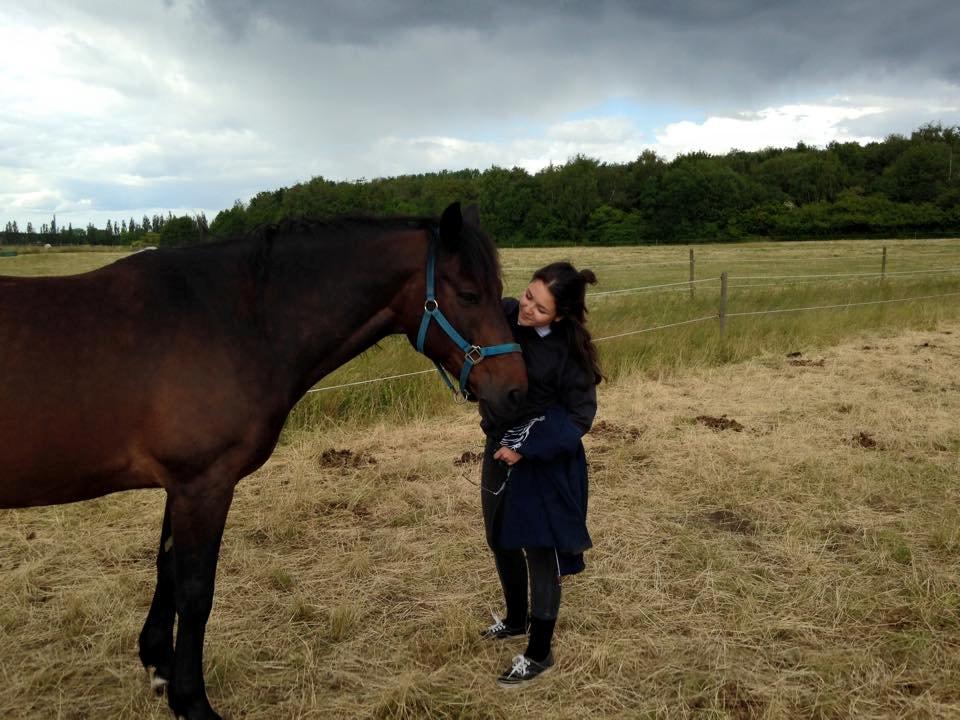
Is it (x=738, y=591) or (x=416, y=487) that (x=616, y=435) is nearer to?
(x=416, y=487)

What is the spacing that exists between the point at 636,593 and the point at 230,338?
2.34 m

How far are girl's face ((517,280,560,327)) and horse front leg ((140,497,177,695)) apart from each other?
171cm

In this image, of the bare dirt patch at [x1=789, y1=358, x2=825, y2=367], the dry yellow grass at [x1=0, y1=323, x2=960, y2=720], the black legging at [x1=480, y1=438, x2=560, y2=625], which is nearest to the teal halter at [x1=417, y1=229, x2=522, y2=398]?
the black legging at [x1=480, y1=438, x2=560, y2=625]

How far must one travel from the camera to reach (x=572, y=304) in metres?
2.47

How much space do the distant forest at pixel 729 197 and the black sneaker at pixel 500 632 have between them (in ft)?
129

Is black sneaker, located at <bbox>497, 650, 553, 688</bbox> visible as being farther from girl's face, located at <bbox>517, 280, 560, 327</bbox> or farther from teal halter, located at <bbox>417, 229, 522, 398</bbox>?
girl's face, located at <bbox>517, 280, 560, 327</bbox>

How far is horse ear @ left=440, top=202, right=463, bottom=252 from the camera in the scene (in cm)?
229

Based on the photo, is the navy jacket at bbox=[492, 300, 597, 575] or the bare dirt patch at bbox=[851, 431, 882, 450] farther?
the bare dirt patch at bbox=[851, 431, 882, 450]

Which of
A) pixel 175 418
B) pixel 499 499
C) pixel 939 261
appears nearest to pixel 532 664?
pixel 499 499

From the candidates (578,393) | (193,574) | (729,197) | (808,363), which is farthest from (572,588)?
(729,197)

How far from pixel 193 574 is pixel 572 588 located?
6.22 feet

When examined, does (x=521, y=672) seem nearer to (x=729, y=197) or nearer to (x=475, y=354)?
(x=475, y=354)

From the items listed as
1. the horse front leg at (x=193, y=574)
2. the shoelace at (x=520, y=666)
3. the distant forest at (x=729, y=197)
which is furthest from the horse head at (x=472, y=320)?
the distant forest at (x=729, y=197)

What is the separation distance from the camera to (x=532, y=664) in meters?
2.67
